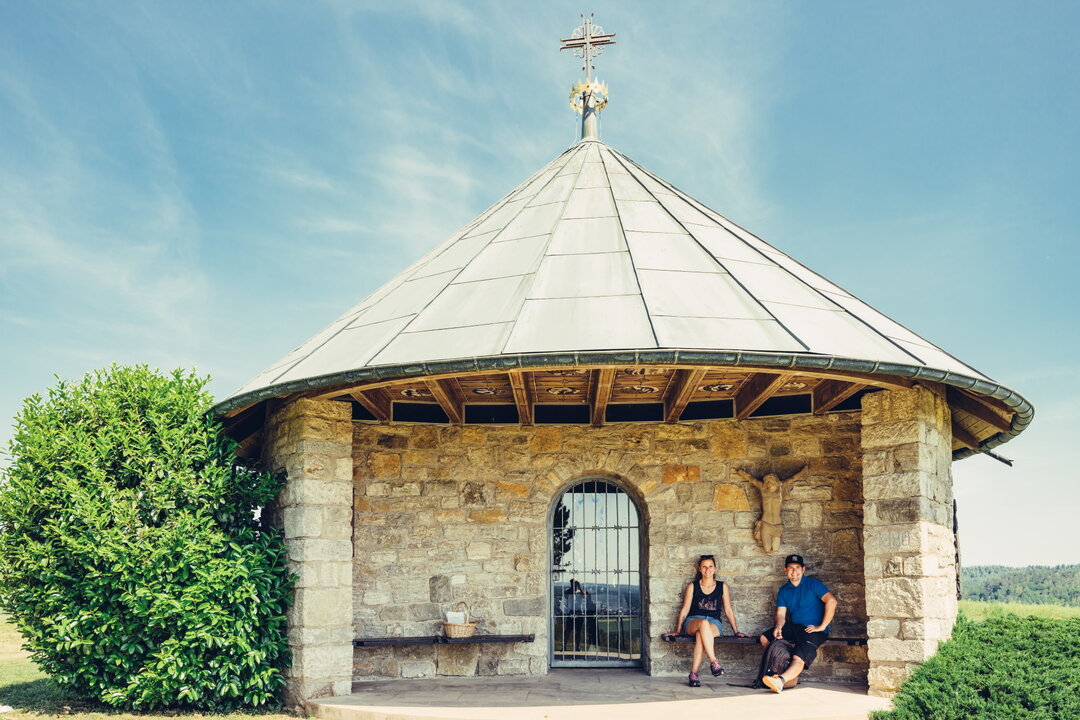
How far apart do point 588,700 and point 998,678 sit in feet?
10.9

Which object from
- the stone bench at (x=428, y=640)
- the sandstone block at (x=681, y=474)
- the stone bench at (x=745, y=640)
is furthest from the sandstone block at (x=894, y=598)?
the stone bench at (x=428, y=640)

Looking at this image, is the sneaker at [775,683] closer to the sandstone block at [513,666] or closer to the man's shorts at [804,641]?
the man's shorts at [804,641]

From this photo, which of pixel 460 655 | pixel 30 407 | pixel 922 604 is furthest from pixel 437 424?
pixel 922 604

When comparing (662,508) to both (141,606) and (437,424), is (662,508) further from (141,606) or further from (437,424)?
(141,606)

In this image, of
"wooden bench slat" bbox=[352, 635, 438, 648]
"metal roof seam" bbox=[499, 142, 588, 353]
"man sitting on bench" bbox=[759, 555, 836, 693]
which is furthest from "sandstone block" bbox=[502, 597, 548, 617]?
"metal roof seam" bbox=[499, 142, 588, 353]

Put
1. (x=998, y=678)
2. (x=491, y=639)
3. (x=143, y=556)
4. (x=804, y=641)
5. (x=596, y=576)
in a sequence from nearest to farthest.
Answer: (x=998, y=678)
(x=143, y=556)
(x=804, y=641)
(x=491, y=639)
(x=596, y=576)

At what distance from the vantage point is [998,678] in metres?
7.10

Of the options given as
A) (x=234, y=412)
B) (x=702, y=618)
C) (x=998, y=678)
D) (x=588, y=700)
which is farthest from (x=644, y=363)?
(x=234, y=412)

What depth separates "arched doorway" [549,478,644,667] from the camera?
9633 millimetres

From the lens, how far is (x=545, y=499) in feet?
30.8

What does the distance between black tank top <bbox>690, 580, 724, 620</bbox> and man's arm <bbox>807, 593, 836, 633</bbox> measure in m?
0.90

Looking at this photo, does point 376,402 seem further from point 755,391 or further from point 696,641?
point 696,641

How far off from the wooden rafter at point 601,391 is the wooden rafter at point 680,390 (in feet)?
1.88

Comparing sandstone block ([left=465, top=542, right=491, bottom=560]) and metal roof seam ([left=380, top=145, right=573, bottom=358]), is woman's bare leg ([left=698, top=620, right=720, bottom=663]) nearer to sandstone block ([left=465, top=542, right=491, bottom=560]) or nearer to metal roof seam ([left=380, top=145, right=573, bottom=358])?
sandstone block ([left=465, top=542, right=491, bottom=560])
